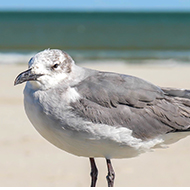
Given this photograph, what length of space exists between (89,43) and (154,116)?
26.0 metres

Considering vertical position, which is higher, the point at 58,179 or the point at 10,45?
the point at 10,45

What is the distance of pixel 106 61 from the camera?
62.9 feet

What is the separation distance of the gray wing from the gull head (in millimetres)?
187

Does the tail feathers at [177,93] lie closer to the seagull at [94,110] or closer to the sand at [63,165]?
the seagull at [94,110]

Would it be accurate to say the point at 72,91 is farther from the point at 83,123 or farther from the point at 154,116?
the point at 154,116

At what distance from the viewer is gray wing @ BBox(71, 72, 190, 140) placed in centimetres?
372

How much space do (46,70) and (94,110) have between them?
0.51 metres

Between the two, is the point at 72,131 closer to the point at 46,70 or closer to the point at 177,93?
the point at 46,70

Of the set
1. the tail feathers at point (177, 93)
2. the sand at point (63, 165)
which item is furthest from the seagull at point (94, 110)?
the sand at point (63, 165)

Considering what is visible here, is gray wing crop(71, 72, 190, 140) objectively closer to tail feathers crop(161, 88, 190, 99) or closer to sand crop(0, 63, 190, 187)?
tail feathers crop(161, 88, 190, 99)

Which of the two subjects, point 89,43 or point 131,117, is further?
point 89,43

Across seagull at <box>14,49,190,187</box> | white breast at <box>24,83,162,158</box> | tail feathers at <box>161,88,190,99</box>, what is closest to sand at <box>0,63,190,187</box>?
tail feathers at <box>161,88,190,99</box>

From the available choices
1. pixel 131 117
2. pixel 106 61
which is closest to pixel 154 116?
pixel 131 117

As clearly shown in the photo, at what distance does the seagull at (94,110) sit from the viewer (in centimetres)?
355
